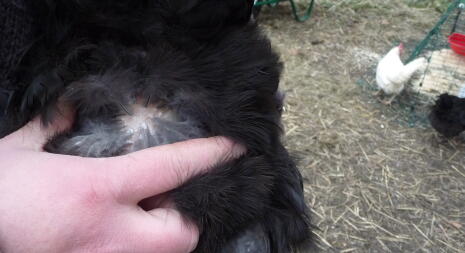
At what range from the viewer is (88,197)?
29.8 inches

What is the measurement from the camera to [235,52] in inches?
36.2

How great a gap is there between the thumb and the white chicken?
2.92 metres

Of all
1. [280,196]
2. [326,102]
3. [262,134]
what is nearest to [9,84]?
[262,134]

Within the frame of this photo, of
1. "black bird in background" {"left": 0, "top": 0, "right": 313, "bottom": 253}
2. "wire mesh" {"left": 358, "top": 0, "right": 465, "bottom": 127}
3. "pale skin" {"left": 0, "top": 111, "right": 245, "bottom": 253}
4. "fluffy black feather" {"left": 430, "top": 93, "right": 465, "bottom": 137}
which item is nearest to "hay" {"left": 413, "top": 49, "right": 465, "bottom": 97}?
"wire mesh" {"left": 358, "top": 0, "right": 465, "bottom": 127}

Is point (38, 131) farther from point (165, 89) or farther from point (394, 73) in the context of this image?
point (394, 73)

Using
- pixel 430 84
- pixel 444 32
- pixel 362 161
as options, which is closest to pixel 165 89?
pixel 362 161

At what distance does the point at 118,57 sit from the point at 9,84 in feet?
0.71

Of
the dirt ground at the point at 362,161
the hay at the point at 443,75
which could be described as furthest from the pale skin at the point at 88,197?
the hay at the point at 443,75

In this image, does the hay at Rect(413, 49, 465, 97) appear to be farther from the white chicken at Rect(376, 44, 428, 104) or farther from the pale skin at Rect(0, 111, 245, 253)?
the pale skin at Rect(0, 111, 245, 253)

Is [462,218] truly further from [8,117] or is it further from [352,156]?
[8,117]

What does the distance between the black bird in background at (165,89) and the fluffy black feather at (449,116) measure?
7.88 feet

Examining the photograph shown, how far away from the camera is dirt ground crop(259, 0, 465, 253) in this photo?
7.83ft

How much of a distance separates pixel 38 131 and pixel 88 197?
21cm

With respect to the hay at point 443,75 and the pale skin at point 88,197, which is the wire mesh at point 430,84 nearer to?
the hay at point 443,75
